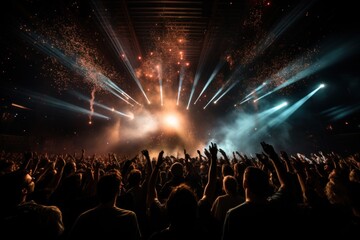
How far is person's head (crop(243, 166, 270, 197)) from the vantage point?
171 centimetres

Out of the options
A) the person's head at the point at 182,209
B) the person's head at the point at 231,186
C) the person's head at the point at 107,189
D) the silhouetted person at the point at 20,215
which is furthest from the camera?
the person's head at the point at 231,186

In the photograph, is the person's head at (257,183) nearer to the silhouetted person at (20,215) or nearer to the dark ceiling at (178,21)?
the silhouetted person at (20,215)

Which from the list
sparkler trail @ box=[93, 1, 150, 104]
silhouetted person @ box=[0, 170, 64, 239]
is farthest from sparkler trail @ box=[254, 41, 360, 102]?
silhouetted person @ box=[0, 170, 64, 239]

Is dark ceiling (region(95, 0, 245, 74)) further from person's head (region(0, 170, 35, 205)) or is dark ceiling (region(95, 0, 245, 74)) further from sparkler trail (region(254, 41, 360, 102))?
person's head (region(0, 170, 35, 205))

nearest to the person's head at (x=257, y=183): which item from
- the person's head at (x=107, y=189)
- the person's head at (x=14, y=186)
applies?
the person's head at (x=107, y=189)

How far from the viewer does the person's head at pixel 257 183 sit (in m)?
1.71

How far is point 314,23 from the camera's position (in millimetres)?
9695

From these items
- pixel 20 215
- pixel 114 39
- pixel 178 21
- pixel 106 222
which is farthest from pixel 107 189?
pixel 114 39

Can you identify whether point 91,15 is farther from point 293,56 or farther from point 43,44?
point 293,56

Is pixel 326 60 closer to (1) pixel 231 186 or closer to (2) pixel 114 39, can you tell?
(2) pixel 114 39

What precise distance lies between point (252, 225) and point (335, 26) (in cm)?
1290

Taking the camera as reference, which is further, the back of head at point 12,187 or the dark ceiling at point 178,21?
the dark ceiling at point 178,21

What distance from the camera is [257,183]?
5.69 feet

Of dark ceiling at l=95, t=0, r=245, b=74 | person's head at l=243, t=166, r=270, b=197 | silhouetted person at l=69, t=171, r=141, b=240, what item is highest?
dark ceiling at l=95, t=0, r=245, b=74
